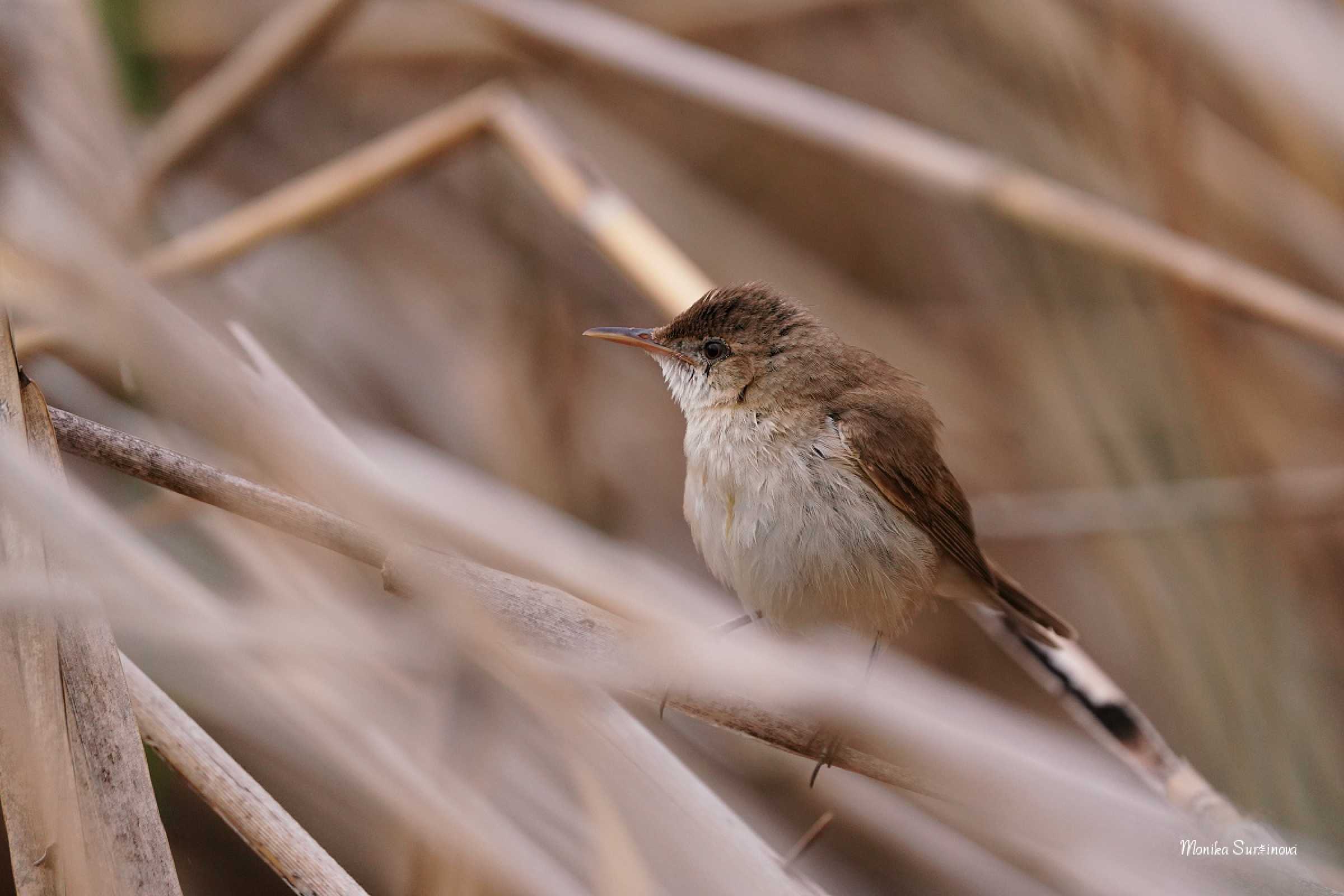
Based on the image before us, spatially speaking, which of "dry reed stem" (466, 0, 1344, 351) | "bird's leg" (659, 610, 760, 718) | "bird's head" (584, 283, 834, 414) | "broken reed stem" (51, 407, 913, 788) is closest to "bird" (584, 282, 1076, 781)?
"bird's head" (584, 283, 834, 414)

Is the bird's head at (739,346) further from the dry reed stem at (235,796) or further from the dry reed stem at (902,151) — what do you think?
the dry reed stem at (235,796)

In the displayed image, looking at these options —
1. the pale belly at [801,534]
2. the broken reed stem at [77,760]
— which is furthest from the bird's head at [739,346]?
the broken reed stem at [77,760]

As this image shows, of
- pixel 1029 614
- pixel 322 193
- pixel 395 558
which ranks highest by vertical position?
pixel 322 193

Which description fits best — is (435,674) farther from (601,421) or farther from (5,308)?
(601,421)

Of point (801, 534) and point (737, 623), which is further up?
point (801, 534)

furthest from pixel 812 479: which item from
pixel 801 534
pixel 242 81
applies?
pixel 242 81

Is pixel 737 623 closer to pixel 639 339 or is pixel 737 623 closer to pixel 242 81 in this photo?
pixel 639 339

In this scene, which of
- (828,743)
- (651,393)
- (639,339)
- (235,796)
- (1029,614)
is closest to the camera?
(235,796)
